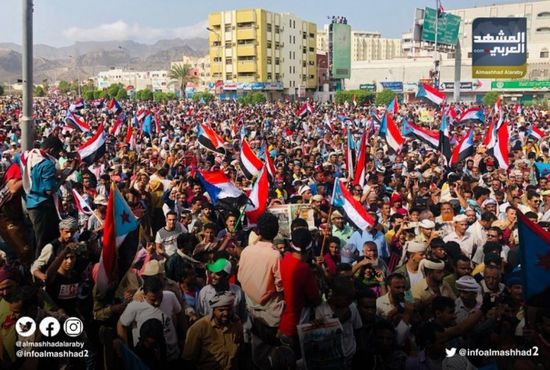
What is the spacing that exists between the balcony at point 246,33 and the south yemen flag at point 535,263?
75319mm

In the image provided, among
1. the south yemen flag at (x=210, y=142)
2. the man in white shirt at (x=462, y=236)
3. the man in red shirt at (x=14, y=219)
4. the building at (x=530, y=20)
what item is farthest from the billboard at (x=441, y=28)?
the man in red shirt at (x=14, y=219)

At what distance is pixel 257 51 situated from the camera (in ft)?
253

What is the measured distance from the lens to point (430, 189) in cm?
978

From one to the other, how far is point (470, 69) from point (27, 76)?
72618 mm

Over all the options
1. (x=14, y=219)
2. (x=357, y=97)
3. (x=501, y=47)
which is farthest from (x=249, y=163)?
(x=357, y=97)

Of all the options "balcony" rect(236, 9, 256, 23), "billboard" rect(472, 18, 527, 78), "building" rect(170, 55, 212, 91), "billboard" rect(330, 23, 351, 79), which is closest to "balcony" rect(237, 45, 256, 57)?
"balcony" rect(236, 9, 256, 23)

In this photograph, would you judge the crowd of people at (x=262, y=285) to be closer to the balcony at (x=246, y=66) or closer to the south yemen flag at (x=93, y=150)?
the south yemen flag at (x=93, y=150)

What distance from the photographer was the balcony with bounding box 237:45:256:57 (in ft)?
252

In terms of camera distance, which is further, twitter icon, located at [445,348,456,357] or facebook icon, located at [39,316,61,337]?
facebook icon, located at [39,316,61,337]

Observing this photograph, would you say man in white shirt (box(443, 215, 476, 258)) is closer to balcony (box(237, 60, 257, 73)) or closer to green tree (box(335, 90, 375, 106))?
green tree (box(335, 90, 375, 106))

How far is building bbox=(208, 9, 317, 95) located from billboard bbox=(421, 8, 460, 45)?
32347mm

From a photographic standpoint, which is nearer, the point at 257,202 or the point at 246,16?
the point at 257,202

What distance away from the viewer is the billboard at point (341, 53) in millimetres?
79938

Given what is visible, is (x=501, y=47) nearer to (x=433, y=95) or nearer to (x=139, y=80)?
(x=433, y=95)
